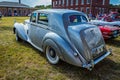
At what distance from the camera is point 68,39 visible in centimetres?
436

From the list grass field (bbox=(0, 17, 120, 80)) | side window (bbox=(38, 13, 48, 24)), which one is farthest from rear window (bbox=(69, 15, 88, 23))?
grass field (bbox=(0, 17, 120, 80))

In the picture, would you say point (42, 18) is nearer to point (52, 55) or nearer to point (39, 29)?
point (39, 29)

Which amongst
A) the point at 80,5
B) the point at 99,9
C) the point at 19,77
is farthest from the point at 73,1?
the point at 19,77

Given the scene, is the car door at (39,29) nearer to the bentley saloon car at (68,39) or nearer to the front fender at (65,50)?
the bentley saloon car at (68,39)

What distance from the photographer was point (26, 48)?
21.6 feet

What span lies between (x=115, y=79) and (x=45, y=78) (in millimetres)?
1855

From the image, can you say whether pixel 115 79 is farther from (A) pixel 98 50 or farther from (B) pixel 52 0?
(B) pixel 52 0

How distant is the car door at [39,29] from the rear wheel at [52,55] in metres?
0.51

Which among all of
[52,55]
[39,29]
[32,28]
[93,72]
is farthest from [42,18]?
[93,72]

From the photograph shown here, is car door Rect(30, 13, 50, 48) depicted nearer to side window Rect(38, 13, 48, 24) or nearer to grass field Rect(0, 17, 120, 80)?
side window Rect(38, 13, 48, 24)

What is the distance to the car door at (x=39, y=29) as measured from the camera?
5199mm

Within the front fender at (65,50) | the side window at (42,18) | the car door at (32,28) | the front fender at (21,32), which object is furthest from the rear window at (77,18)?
the front fender at (21,32)

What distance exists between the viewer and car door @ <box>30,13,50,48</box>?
5.20 metres

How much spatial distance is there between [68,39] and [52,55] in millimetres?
891
